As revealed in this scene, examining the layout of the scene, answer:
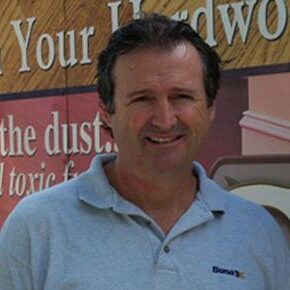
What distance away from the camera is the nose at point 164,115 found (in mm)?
1718

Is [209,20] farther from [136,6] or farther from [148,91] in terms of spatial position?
[148,91]

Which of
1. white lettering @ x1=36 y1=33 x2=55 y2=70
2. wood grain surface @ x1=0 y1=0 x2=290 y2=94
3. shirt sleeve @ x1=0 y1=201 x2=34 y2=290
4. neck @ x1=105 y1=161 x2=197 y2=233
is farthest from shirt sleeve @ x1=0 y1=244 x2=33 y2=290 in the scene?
white lettering @ x1=36 y1=33 x2=55 y2=70

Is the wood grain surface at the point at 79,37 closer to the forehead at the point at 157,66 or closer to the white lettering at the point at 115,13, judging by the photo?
the white lettering at the point at 115,13

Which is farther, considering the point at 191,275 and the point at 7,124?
the point at 7,124

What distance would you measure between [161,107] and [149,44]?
15 centimetres

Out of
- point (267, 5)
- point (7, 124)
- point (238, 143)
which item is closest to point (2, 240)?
point (238, 143)

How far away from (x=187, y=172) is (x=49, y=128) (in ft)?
4.34

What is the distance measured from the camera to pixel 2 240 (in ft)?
5.83

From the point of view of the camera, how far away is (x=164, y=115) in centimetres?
172

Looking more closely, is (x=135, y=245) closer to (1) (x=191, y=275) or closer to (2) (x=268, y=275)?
(1) (x=191, y=275)

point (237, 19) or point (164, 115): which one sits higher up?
point (237, 19)

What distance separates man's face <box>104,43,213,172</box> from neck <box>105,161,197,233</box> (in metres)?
0.04

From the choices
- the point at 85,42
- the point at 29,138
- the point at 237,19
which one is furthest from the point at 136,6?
the point at 29,138

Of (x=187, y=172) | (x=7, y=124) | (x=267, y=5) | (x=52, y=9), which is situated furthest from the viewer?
(x=7, y=124)
